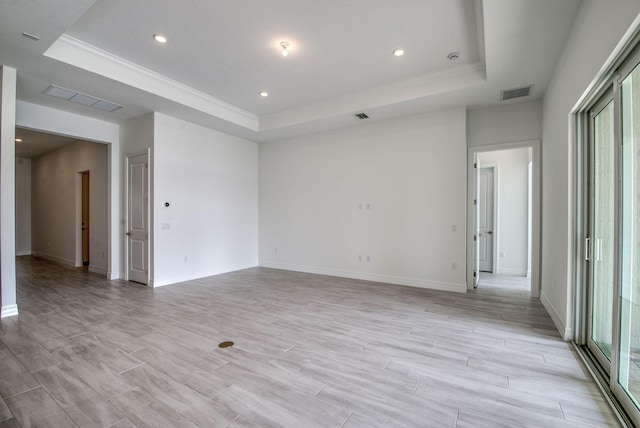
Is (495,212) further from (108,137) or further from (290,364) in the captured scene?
(108,137)

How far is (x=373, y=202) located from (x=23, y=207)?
36.8 feet

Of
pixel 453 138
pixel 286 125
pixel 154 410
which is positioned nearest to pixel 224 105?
pixel 286 125

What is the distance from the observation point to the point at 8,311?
11.5ft

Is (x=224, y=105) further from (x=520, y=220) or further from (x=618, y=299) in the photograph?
(x=520, y=220)

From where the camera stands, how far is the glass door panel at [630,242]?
180 cm

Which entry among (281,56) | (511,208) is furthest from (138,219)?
(511,208)

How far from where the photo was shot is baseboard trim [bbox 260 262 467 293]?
477 cm

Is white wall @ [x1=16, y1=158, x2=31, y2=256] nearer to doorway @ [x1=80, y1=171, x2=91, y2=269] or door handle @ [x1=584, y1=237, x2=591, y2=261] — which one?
doorway @ [x1=80, y1=171, x2=91, y2=269]

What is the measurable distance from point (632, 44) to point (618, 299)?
1668 mm

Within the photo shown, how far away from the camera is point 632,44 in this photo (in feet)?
5.68

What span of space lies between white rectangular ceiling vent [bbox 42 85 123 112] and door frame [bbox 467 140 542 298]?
241 inches

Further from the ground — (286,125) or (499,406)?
(286,125)

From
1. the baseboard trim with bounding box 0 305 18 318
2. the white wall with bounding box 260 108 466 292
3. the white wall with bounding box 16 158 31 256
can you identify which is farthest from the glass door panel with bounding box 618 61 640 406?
the white wall with bounding box 16 158 31 256

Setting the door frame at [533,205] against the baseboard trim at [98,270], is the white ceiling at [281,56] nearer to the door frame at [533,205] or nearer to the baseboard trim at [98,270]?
the door frame at [533,205]
